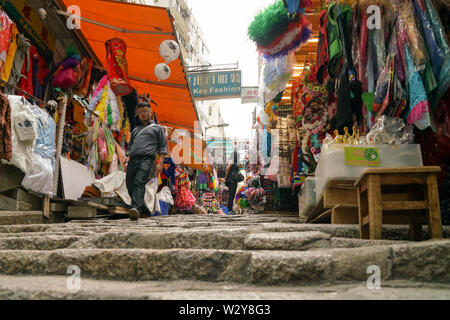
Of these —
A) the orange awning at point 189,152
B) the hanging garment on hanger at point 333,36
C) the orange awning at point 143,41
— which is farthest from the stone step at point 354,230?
the orange awning at point 189,152

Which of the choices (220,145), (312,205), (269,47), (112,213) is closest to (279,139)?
(269,47)

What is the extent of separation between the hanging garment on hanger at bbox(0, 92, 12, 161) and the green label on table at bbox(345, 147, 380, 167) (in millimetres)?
3881

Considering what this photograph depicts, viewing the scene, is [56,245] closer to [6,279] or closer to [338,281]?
[6,279]

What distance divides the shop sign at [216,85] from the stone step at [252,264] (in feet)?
33.2

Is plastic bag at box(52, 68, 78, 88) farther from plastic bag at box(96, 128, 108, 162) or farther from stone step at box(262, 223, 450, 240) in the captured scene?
stone step at box(262, 223, 450, 240)

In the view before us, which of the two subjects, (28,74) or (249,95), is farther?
(249,95)

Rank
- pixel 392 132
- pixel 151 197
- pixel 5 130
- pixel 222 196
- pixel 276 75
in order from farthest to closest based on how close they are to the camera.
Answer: pixel 222 196
pixel 151 197
pixel 276 75
pixel 5 130
pixel 392 132

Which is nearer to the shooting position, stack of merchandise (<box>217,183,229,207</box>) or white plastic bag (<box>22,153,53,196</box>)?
white plastic bag (<box>22,153,53,196</box>)

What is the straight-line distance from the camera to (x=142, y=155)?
6027 millimetres

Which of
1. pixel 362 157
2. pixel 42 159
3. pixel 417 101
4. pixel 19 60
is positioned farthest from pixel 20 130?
pixel 417 101

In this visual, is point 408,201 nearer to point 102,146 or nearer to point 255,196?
point 102,146

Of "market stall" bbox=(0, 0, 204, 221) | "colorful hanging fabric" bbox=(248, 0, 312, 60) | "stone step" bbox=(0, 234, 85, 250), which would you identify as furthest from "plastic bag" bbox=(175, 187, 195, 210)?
"stone step" bbox=(0, 234, 85, 250)

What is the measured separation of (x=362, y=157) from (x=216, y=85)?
9.28 m

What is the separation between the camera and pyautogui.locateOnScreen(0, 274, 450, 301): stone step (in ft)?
5.20
